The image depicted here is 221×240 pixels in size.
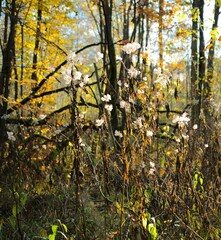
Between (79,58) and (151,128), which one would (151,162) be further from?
(79,58)

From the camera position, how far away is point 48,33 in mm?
8484

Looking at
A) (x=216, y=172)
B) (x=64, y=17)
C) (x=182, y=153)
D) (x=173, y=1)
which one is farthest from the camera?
(x=173, y=1)

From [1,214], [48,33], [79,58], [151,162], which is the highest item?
[48,33]

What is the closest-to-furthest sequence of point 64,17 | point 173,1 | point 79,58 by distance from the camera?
point 79,58, point 64,17, point 173,1

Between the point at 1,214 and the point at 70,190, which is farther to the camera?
the point at 70,190

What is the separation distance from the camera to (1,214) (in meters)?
3.85

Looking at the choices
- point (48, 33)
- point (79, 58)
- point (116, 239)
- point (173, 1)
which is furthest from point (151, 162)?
point (173, 1)

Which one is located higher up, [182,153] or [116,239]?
[182,153]

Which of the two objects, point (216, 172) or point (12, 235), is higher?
point (216, 172)

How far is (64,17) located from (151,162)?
6.58m

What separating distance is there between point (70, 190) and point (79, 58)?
2493 mm

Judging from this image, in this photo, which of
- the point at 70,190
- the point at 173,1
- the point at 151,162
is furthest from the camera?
the point at 173,1

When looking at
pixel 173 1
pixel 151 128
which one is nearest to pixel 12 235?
pixel 151 128

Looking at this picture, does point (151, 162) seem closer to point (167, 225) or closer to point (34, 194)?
point (167, 225)
